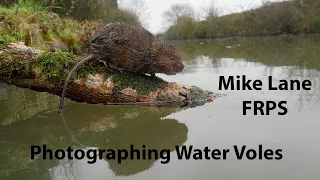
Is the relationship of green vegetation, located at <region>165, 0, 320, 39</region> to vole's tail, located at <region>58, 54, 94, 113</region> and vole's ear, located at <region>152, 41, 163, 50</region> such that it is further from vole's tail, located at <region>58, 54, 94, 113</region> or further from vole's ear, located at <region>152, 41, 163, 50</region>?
vole's tail, located at <region>58, 54, 94, 113</region>

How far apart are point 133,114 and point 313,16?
33.1 meters

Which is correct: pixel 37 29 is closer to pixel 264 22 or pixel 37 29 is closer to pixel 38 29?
pixel 38 29

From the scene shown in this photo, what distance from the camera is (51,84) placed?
185 inches

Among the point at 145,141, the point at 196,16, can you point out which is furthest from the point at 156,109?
the point at 196,16

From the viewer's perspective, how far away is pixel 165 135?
143 inches

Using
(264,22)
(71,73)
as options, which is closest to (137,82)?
(71,73)

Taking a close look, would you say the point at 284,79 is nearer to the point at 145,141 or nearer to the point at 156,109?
the point at 156,109

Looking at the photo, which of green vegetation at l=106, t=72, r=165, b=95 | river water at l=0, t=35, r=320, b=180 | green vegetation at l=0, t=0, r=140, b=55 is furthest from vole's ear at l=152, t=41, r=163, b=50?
green vegetation at l=0, t=0, r=140, b=55

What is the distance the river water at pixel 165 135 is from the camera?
2.76 metres

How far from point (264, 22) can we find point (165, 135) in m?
36.0

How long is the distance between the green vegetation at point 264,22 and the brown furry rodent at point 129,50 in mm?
32219

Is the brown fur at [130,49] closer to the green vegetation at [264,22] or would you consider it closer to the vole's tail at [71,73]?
the vole's tail at [71,73]

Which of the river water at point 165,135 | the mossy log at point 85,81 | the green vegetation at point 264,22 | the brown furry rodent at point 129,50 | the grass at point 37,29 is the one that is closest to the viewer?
the river water at point 165,135

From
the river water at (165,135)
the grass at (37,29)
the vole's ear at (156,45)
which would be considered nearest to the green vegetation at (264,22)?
the grass at (37,29)
